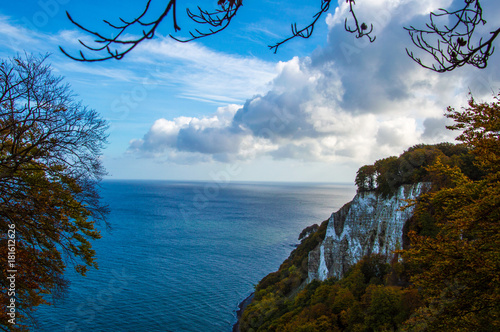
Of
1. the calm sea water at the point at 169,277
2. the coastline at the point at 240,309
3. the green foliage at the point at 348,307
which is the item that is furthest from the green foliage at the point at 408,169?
the calm sea water at the point at 169,277

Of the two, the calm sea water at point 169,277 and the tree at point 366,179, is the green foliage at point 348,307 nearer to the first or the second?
the calm sea water at point 169,277

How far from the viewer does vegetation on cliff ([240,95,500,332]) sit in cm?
853

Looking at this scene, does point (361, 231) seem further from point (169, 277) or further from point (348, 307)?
point (169, 277)

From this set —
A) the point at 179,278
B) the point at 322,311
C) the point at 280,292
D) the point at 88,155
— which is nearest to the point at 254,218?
the point at 179,278

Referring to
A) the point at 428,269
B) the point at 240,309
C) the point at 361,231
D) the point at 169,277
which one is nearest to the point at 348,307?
the point at 361,231

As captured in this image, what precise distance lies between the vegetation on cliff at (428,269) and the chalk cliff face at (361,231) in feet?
4.25

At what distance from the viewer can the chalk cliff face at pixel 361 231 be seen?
28.7 metres

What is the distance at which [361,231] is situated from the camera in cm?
3378

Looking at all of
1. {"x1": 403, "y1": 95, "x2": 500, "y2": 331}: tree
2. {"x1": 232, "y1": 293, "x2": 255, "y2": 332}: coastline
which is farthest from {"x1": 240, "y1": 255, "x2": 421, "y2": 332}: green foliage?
{"x1": 403, "y1": 95, "x2": 500, "y2": 331}: tree

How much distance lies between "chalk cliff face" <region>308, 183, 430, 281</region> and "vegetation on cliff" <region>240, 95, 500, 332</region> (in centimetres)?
130

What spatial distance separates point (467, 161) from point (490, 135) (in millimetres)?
23973

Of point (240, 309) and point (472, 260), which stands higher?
point (472, 260)

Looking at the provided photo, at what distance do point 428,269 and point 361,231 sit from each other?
23.2 metres

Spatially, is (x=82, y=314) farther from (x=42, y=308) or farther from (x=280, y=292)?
(x=280, y=292)
